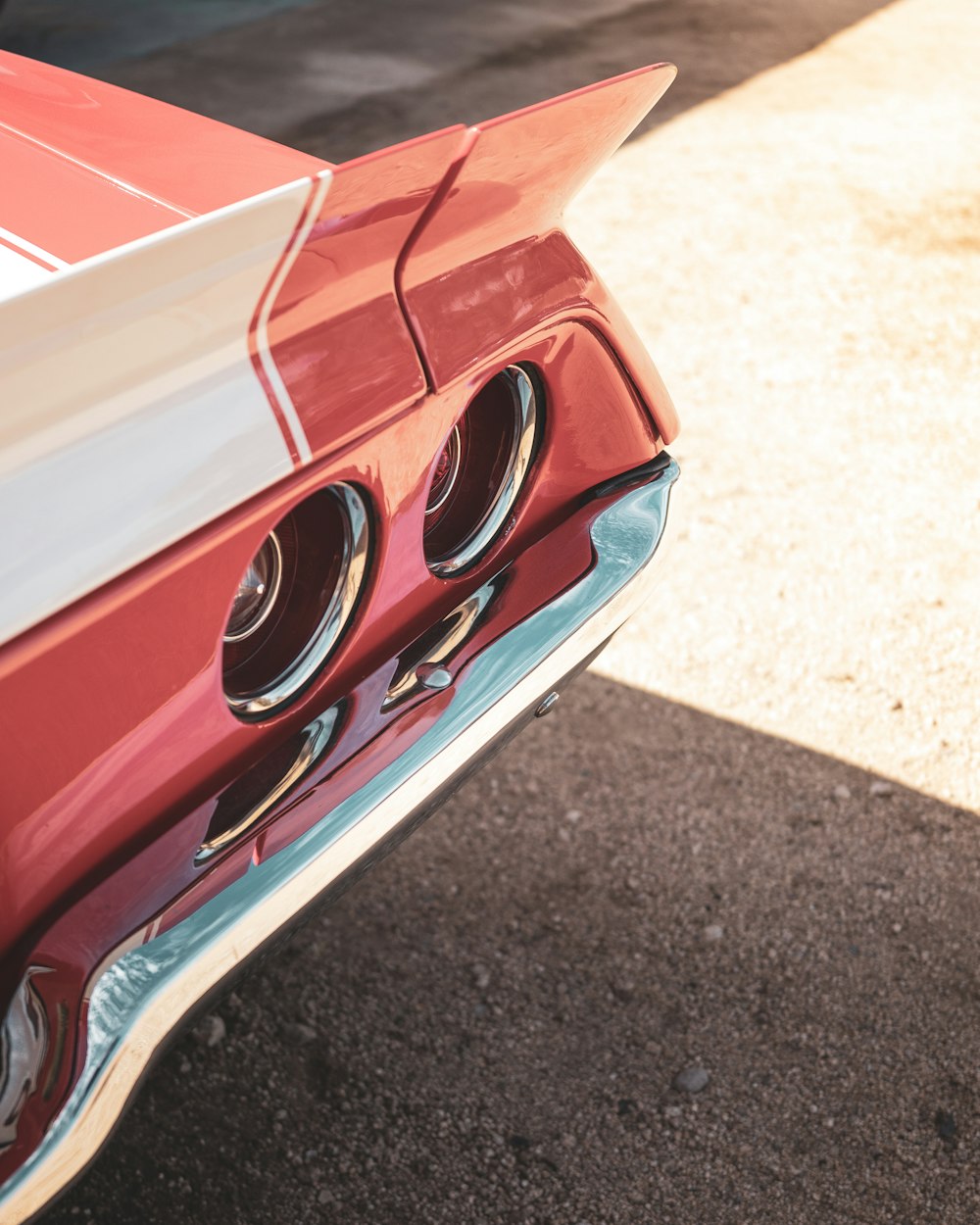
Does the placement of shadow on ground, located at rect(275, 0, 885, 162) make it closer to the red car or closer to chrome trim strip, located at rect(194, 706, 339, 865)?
the red car

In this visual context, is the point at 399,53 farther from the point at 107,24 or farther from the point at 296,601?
the point at 296,601

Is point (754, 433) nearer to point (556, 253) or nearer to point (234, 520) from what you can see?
point (556, 253)

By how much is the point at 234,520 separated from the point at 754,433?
268cm

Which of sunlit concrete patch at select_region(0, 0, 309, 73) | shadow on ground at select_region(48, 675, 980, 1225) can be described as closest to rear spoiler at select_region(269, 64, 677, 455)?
shadow on ground at select_region(48, 675, 980, 1225)

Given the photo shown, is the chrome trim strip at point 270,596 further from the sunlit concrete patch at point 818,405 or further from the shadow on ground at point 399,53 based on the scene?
the shadow on ground at point 399,53

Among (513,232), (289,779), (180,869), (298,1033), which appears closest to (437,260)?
(513,232)

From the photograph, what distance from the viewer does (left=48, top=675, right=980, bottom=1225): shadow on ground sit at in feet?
5.86

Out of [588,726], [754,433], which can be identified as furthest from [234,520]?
[754,433]

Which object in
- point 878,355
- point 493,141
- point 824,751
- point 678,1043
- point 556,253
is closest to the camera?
point 493,141

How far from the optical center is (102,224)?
1314 millimetres

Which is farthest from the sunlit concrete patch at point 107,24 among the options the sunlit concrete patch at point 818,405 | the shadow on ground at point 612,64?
the sunlit concrete patch at point 818,405

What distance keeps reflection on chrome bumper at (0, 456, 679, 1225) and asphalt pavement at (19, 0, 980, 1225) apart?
7.6 inches

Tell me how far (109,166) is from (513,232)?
541 mm

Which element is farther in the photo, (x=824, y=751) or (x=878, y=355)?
(x=878, y=355)
